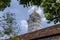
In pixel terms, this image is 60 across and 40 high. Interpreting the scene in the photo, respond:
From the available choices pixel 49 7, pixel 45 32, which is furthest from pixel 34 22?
pixel 49 7

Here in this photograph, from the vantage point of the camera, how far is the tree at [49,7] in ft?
39.2

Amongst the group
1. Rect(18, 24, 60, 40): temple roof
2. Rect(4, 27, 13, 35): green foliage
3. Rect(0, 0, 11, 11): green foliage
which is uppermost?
Rect(0, 0, 11, 11): green foliage

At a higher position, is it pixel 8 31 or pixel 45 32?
pixel 8 31

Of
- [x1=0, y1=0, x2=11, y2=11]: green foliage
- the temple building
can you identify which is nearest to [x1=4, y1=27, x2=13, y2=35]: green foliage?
[x1=0, y1=0, x2=11, y2=11]: green foliage

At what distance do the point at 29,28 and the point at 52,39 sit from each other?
85.8 feet

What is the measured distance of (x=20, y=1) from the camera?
1209 cm

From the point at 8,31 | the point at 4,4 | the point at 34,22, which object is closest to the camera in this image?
the point at 4,4

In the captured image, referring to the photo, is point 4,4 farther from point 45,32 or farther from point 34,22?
point 34,22

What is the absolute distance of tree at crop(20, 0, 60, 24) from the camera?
11945 mm

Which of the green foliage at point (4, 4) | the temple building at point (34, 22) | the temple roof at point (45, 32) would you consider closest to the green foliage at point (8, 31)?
the green foliage at point (4, 4)

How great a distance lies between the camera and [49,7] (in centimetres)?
1307

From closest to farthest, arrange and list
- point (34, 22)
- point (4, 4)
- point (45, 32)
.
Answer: point (4, 4) → point (45, 32) → point (34, 22)

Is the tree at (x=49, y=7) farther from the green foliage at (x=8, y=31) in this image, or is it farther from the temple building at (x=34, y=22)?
the temple building at (x=34, y=22)

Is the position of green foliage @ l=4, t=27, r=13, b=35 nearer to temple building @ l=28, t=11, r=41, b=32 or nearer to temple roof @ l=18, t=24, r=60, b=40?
temple roof @ l=18, t=24, r=60, b=40
